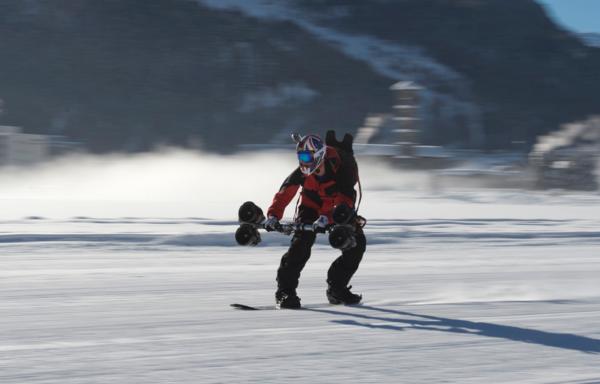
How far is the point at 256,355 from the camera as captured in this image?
617 cm

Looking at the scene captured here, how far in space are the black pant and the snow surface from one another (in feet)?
0.83

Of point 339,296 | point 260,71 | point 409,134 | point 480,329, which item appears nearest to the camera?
point 480,329

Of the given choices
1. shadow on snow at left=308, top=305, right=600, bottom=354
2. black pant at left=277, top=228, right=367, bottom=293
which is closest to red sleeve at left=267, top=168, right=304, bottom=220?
black pant at left=277, top=228, right=367, bottom=293

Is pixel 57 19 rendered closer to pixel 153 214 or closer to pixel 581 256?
pixel 153 214

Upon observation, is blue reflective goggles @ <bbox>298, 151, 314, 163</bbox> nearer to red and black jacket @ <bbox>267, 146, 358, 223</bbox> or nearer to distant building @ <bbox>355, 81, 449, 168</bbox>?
red and black jacket @ <bbox>267, 146, 358, 223</bbox>

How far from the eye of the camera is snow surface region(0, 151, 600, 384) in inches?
230

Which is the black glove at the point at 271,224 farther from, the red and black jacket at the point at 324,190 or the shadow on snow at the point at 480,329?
the shadow on snow at the point at 480,329

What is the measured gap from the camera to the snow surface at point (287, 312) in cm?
584

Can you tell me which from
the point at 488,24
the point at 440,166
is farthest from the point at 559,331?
the point at 488,24

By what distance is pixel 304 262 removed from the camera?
26.5 feet

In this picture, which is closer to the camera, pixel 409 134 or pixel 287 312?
pixel 287 312

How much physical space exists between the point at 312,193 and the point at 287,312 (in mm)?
938

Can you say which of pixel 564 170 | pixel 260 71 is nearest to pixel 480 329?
pixel 564 170

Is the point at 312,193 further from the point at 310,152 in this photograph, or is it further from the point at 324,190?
the point at 310,152
